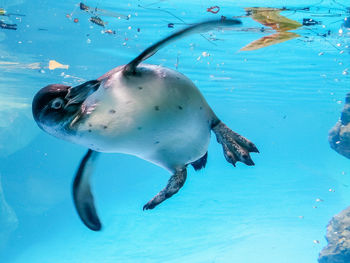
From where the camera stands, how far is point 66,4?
9422 millimetres

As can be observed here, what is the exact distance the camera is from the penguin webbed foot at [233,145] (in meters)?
2.62

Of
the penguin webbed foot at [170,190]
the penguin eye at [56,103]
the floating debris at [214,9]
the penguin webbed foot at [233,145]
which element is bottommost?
the penguin webbed foot at [170,190]

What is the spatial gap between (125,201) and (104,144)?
2346 centimetres

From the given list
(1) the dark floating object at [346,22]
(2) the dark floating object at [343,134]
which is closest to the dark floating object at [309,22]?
(1) the dark floating object at [346,22]

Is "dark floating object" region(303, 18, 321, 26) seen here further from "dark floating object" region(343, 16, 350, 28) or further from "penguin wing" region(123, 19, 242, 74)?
"penguin wing" region(123, 19, 242, 74)

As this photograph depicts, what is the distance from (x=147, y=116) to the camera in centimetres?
209

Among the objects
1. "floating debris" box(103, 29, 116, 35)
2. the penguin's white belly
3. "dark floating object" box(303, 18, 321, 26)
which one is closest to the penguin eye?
the penguin's white belly

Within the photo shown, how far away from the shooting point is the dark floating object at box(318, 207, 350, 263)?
1022cm

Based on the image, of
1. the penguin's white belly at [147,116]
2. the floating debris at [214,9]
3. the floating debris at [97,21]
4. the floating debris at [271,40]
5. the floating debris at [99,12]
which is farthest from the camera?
the floating debris at [271,40]

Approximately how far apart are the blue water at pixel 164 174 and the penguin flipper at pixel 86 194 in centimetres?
385

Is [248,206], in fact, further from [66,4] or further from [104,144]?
[104,144]

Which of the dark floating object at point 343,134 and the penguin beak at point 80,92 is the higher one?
the penguin beak at point 80,92

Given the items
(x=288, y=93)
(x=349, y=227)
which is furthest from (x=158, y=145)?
(x=288, y=93)

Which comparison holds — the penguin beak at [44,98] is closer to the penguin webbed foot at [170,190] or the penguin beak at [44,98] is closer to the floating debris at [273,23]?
the penguin webbed foot at [170,190]
